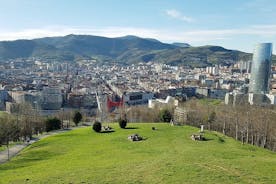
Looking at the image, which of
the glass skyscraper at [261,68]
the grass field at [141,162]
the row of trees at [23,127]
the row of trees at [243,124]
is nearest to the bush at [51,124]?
the row of trees at [23,127]

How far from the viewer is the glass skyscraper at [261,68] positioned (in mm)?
135163

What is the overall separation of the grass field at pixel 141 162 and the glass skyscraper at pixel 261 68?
104933 millimetres

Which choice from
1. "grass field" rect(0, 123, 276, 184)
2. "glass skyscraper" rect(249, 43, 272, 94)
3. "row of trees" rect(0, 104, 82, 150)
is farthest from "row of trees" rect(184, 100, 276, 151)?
"glass skyscraper" rect(249, 43, 272, 94)

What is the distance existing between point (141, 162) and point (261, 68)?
12524 cm

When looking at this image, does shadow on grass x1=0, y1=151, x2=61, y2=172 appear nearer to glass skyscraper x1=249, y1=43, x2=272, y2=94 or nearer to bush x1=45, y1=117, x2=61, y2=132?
bush x1=45, y1=117, x2=61, y2=132

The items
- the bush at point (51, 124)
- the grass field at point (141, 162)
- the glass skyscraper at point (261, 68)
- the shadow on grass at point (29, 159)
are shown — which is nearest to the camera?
the grass field at point (141, 162)

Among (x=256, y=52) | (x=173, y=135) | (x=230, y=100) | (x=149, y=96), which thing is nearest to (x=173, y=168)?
(x=173, y=135)

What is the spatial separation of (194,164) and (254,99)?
9225 cm

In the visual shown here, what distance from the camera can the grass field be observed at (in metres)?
18.9

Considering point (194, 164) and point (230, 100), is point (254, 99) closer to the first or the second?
point (230, 100)

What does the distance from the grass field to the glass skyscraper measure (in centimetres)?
10493

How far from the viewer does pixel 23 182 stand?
64.3ft

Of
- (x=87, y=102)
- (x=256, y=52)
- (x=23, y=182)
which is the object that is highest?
(x=256, y=52)

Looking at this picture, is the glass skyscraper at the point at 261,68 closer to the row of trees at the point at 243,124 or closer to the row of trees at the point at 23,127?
the row of trees at the point at 243,124
